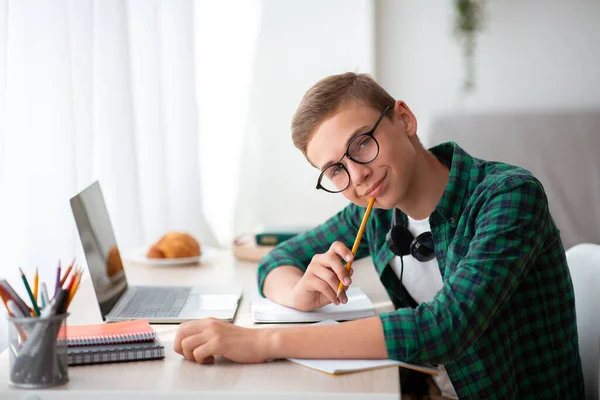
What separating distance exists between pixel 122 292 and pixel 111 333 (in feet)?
1.35

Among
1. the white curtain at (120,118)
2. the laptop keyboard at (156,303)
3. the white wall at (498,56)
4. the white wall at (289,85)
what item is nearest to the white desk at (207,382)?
the laptop keyboard at (156,303)

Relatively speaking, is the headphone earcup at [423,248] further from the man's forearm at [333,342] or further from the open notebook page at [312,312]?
the man's forearm at [333,342]

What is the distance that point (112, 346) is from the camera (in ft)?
3.56

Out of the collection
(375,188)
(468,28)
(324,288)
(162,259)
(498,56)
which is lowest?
(162,259)

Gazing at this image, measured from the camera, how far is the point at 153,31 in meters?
2.61

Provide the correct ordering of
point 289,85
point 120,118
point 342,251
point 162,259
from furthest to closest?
1. point 289,85
2. point 120,118
3. point 162,259
4. point 342,251

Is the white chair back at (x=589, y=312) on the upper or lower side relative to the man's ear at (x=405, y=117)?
lower

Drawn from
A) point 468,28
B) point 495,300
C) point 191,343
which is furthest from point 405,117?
point 468,28

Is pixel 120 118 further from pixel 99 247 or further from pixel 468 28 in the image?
pixel 468 28

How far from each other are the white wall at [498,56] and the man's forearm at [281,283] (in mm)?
1971

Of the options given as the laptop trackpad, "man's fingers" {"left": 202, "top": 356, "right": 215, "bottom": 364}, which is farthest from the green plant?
Result: "man's fingers" {"left": 202, "top": 356, "right": 215, "bottom": 364}

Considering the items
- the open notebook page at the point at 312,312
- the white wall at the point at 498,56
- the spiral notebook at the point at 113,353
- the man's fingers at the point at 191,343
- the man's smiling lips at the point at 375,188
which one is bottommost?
the open notebook page at the point at 312,312

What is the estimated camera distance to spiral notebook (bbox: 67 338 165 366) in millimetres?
1048

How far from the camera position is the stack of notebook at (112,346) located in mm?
1053
